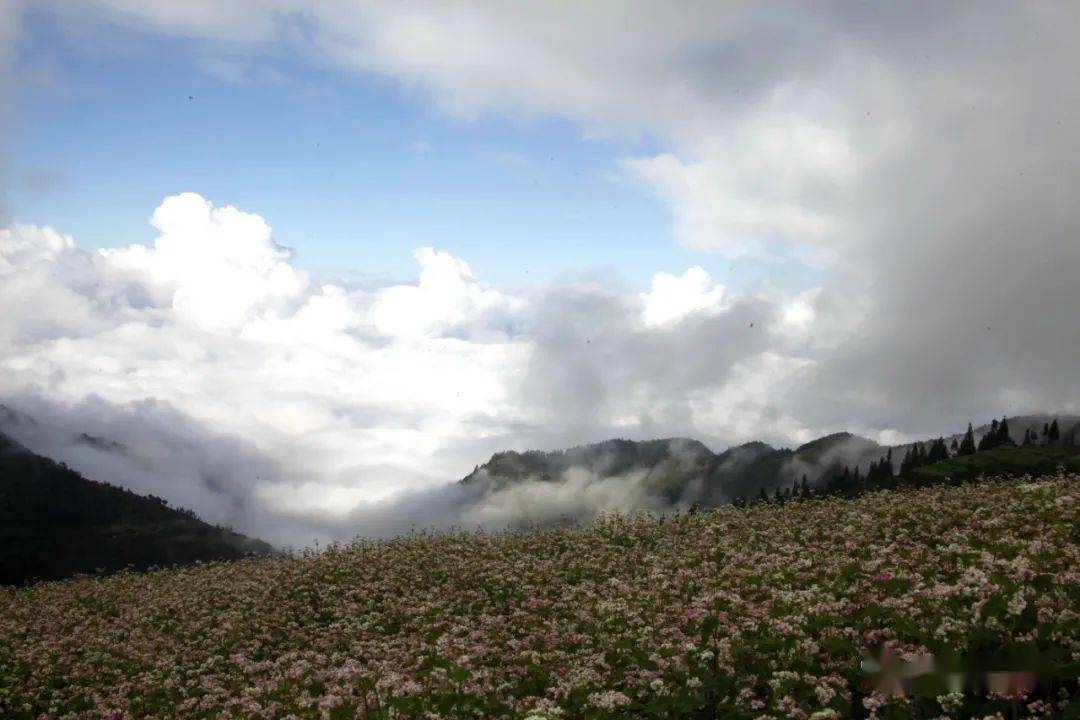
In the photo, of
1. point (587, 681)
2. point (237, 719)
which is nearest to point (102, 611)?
point (237, 719)

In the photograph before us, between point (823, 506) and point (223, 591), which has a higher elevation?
point (823, 506)

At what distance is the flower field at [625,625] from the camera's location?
1116cm

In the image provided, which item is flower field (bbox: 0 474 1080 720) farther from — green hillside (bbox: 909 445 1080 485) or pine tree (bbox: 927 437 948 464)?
pine tree (bbox: 927 437 948 464)

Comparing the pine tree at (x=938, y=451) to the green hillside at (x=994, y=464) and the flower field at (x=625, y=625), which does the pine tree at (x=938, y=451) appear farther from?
the flower field at (x=625, y=625)

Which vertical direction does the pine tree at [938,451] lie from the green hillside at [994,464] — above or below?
above

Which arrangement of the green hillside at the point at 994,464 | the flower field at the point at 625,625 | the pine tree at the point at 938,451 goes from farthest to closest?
the pine tree at the point at 938,451 < the green hillside at the point at 994,464 < the flower field at the point at 625,625

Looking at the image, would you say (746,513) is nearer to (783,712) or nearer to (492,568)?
(492,568)

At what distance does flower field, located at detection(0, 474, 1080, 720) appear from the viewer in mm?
11164

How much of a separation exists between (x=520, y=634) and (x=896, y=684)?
8803mm

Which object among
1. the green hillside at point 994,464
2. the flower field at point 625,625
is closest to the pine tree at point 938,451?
the green hillside at point 994,464

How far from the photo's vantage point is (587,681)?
500 inches

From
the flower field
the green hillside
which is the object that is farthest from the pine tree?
Answer: the flower field

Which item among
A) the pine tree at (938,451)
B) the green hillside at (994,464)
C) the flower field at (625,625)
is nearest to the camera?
the flower field at (625,625)

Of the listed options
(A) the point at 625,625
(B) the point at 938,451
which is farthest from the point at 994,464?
(B) the point at 938,451
